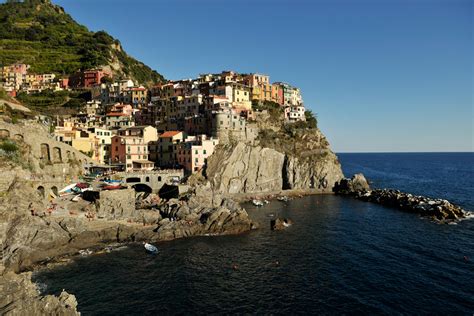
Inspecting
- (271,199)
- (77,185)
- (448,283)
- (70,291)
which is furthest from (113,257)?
(271,199)

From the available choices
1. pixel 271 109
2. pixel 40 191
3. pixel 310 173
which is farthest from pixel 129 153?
pixel 310 173

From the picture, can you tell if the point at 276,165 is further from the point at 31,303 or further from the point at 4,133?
the point at 31,303

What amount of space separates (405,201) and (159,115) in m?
75.0

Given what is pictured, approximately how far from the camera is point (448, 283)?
38.9 m

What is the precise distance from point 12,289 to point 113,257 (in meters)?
15.3

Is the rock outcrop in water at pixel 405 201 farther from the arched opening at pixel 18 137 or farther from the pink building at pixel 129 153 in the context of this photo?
the arched opening at pixel 18 137

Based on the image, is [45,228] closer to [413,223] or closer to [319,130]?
[413,223]

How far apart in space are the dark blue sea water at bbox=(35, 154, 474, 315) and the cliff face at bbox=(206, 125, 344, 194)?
93.2 ft

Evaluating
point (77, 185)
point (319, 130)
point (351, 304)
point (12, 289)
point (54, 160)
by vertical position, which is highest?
point (319, 130)

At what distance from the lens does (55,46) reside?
15662 centimetres

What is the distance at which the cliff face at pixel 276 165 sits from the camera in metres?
86.8

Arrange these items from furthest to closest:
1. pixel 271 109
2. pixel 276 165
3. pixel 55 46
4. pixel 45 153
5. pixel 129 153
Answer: pixel 55 46 < pixel 271 109 < pixel 276 165 < pixel 129 153 < pixel 45 153

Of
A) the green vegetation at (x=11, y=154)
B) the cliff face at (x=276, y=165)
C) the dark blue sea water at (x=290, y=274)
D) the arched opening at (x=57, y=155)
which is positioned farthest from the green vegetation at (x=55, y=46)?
the dark blue sea water at (x=290, y=274)

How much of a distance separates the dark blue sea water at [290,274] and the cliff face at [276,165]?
→ 93.2 ft
